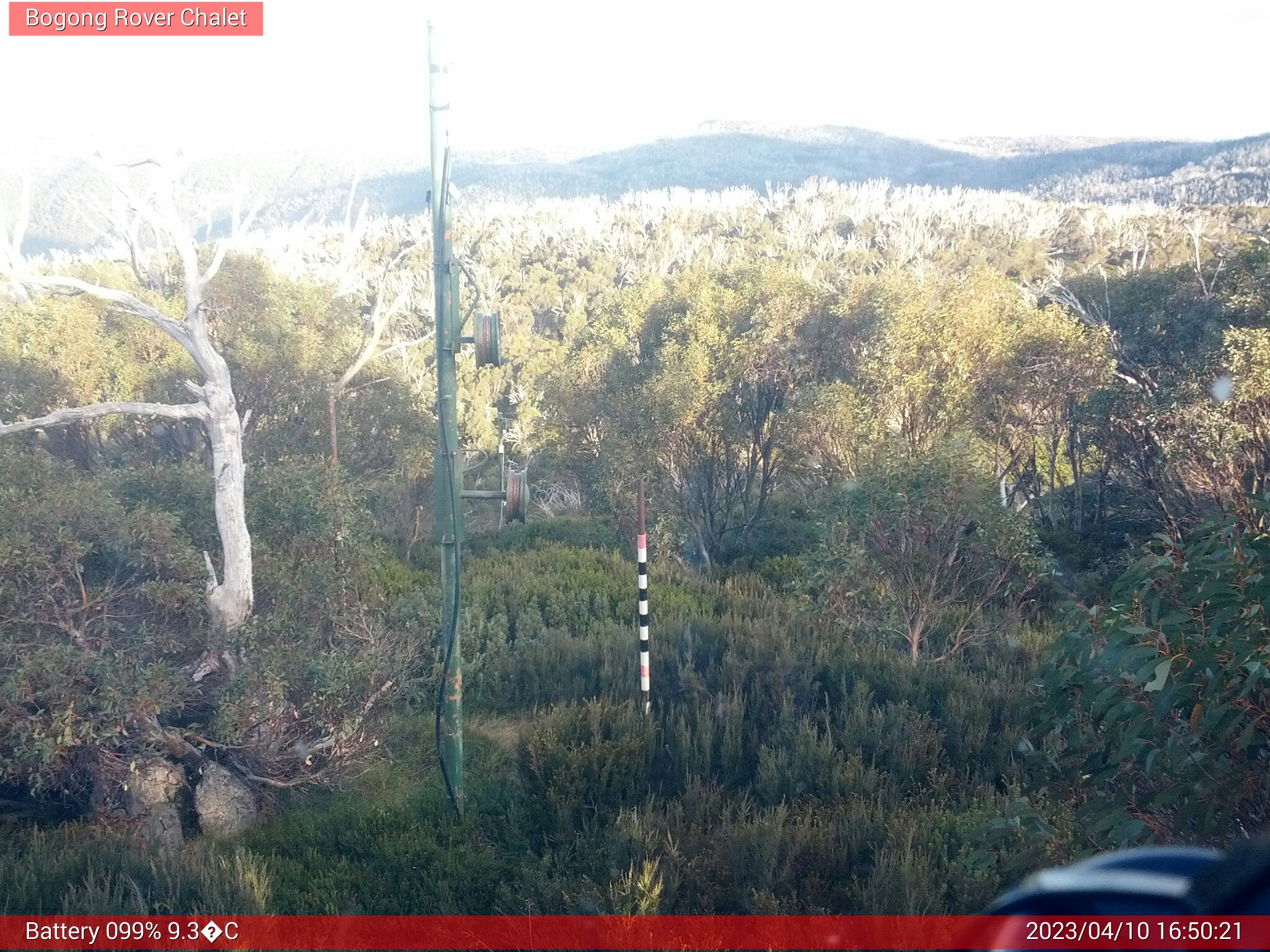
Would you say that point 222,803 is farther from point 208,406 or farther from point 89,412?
point 208,406

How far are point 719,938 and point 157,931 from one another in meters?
2.77

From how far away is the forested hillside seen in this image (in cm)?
488

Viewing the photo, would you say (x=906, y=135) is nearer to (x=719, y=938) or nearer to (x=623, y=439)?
(x=623, y=439)

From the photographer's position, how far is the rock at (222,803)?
24.0 ft

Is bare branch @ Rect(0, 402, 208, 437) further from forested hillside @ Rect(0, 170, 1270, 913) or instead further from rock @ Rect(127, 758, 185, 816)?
rock @ Rect(127, 758, 185, 816)

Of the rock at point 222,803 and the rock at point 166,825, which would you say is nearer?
the rock at point 166,825

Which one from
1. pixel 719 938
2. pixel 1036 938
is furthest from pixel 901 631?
pixel 1036 938

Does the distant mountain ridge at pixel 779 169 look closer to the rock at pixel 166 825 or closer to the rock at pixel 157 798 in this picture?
the rock at pixel 157 798

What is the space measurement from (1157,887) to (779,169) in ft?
409

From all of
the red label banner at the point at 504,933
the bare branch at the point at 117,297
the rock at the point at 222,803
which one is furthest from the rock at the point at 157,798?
the bare branch at the point at 117,297

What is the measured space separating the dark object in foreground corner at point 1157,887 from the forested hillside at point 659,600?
8.46ft

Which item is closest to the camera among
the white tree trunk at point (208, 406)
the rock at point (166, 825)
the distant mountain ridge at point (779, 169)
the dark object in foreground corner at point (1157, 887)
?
the dark object in foreground corner at point (1157, 887)

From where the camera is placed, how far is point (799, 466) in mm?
18203

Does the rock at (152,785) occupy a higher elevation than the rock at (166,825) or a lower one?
higher
